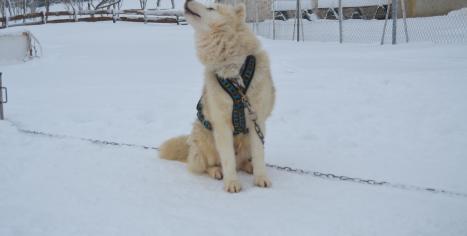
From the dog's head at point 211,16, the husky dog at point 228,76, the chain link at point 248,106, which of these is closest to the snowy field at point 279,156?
the husky dog at point 228,76

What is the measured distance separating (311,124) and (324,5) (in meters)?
16.7

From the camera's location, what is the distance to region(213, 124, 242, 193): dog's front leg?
351 centimetres

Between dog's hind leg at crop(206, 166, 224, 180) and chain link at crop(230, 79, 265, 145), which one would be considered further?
dog's hind leg at crop(206, 166, 224, 180)

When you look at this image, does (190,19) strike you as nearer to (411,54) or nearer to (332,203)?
(332,203)

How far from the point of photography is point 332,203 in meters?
3.25

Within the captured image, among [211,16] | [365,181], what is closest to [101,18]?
[211,16]

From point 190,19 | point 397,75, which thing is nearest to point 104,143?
point 190,19

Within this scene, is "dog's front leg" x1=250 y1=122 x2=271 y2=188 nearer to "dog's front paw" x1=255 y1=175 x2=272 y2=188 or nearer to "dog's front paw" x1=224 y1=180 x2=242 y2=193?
"dog's front paw" x1=255 y1=175 x2=272 y2=188

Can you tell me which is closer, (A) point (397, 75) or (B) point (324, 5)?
(A) point (397, 75)

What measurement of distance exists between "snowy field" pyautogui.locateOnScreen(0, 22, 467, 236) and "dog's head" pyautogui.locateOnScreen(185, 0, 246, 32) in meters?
1.36

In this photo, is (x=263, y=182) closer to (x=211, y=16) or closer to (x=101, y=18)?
(x=211, y=16)

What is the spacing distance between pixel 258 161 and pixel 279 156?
3.29 feet

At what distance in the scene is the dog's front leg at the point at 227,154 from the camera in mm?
3508

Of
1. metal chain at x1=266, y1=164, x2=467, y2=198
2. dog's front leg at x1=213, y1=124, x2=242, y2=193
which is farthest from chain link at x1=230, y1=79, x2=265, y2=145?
metal chain at x1=266, y1=164, x2=467, y2=198
